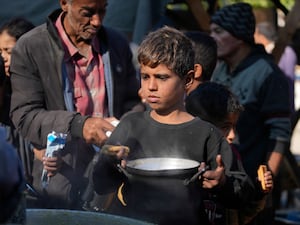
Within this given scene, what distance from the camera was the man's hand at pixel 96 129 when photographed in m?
4.30

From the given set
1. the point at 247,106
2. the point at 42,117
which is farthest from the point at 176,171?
the point at 247,106

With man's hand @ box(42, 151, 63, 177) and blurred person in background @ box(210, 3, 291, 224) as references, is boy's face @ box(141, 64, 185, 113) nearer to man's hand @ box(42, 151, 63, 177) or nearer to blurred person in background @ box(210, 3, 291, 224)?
man's hand @ box(42, 151, 63, 177)

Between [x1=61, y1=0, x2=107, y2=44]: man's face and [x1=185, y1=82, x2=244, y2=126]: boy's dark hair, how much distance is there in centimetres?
64

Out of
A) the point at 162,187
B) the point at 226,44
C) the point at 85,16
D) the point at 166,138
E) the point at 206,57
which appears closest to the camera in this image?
the point at 162,187

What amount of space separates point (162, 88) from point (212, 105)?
0.61 meters

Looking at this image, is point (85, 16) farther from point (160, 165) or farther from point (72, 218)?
point (72, 218)

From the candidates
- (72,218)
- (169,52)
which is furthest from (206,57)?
(72,218)

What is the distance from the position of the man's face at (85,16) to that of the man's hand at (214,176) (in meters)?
1.25

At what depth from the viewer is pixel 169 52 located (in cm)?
396

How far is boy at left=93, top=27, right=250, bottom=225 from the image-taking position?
366 centimetres

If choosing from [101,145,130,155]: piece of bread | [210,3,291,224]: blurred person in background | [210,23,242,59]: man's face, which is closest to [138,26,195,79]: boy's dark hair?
[101,145,130,155]: piece of bread

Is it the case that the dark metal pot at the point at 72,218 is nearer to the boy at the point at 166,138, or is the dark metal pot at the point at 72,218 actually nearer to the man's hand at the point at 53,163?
the boy at the point at 166,138

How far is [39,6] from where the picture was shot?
237 inches

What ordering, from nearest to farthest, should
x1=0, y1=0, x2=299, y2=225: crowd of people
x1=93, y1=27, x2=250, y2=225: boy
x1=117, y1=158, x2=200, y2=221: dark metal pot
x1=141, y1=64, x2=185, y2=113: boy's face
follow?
x1=117, y1=158, x2=200, y2=221: dark metal pot, x1=93, y1=27, x2=250, y2=225: boy, x1=0, y1=0, x2=299, y2=225: crowd of people, x1=141, y1=64, x2=185, y2=113: boy's face
